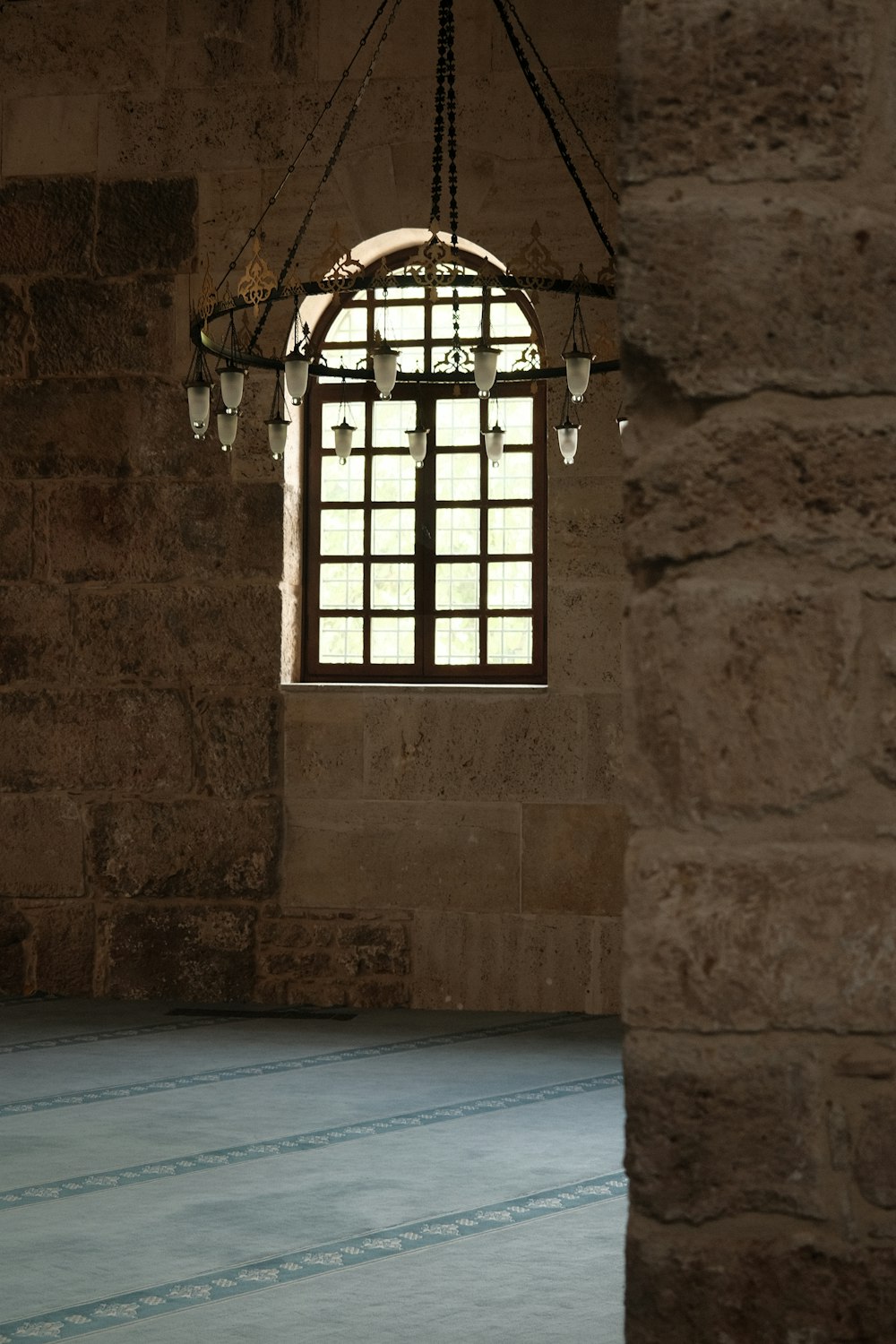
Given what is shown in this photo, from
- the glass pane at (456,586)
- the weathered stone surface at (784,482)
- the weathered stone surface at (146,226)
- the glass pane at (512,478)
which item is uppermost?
the weathered stone surface at (146,226)

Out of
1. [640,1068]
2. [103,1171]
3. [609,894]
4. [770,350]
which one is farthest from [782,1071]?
[609,894]

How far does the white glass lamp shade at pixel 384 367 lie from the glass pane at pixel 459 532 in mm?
2295

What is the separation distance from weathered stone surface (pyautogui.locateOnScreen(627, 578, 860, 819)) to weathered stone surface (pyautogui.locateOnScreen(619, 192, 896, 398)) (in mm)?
187

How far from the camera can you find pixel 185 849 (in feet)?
22.9

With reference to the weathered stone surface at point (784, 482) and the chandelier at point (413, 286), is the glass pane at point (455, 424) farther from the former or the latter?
the weathered stone surface at point (784, 482)

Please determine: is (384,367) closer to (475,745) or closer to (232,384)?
(232,384)

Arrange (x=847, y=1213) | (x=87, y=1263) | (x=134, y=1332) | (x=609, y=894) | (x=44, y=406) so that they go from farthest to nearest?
(x=44, y=406) → (x=609, y=894) → (x=87, y=1263) → (x=134, y=1332) → (x=847, y=1213)

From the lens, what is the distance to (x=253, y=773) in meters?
6.94

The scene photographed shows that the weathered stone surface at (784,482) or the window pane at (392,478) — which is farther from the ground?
the window pane at (392,478)

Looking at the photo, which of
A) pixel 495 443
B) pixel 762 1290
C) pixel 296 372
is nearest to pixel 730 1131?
pixel 762 1290

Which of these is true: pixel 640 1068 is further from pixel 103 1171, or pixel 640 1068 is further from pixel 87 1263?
pixel 103 1171

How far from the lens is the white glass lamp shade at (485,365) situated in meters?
4.75

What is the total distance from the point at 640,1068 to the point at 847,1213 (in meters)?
0.21

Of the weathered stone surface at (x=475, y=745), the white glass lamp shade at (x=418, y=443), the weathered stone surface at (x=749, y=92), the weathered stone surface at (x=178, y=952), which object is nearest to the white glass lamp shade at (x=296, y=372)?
the white glass lamp shade at (x=418, y=443)
